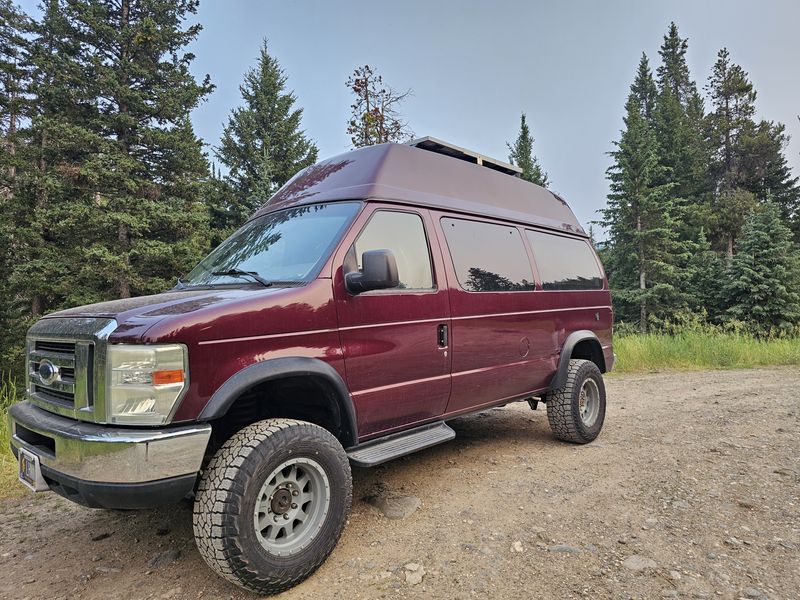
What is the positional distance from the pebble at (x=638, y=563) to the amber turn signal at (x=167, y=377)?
2.57m

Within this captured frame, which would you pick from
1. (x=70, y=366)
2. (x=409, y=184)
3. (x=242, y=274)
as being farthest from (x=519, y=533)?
(x=70, y=366)

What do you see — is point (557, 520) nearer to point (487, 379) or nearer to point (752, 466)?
point (487, 379)

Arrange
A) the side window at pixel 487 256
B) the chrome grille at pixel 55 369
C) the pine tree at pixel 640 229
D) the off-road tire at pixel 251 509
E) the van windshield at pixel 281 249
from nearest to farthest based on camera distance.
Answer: the off-road tire at pixel 251 509 → the chrome grille at pixel 55 369 → the van windshield at pixel 281 249 → the side window at pixel 487 256 → the pine tree at pixel 640 229

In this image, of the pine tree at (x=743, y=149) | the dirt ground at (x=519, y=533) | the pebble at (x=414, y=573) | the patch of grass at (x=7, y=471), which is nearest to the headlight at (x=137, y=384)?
the dirt ground at (x=519, y=533)

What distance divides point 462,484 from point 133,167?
16.1 m

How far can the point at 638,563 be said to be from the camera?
2.57 m

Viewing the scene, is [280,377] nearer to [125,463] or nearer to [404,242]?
[125,463]

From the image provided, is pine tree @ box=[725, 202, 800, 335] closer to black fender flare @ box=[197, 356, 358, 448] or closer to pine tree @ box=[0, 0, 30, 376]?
black fender flare @ box=[197, 356, 358, 448]

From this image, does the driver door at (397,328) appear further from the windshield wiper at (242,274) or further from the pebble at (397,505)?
the pebble at (397,505)

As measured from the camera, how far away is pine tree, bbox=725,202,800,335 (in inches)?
771

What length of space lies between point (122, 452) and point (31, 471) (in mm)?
816

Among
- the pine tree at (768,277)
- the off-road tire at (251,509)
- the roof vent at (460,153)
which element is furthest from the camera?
the pine tree at (768,277)

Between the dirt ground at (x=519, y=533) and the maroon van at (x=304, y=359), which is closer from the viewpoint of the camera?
the maroon van at (x=304, y=359)

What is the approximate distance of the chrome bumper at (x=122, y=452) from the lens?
209 centimetres
